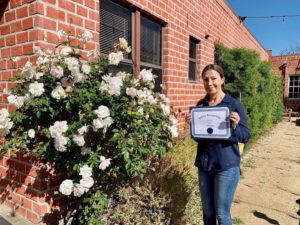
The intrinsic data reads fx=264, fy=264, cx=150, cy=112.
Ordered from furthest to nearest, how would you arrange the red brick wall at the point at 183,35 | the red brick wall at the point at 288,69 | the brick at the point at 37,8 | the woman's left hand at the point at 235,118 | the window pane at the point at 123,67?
1. the red brick wall at the point at 288,69
2. the red brick wall at the point at 183,35
3. the window pane at the point at 123,67
4. the woman's left hand at the point at 235,118
5. the brick at the point at 37,8

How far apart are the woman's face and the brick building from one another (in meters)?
1.21

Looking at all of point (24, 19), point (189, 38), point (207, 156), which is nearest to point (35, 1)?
point (24, 19)

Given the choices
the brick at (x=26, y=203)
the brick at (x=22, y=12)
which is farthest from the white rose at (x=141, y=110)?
the brick at (x=26, y=203)

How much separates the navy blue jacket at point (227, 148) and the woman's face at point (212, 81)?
5.1 inches

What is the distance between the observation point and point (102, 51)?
3172 mm

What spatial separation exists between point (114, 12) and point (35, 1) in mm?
1323

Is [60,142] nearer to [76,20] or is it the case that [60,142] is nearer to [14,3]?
[76,20]

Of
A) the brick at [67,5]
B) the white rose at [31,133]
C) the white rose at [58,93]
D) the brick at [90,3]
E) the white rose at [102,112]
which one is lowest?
the white rose at [31,133]

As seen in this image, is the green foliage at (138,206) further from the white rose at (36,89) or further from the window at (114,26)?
the window at (114,26)

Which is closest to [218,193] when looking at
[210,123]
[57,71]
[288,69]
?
→ [210,123]

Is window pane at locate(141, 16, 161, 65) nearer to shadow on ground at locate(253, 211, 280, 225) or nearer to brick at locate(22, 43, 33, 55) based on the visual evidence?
brick at locate(22, 43, 33, 55)

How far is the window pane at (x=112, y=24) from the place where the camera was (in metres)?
3.17

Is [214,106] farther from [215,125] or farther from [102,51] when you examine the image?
[102,51]

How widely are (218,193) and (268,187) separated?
3005 mm
